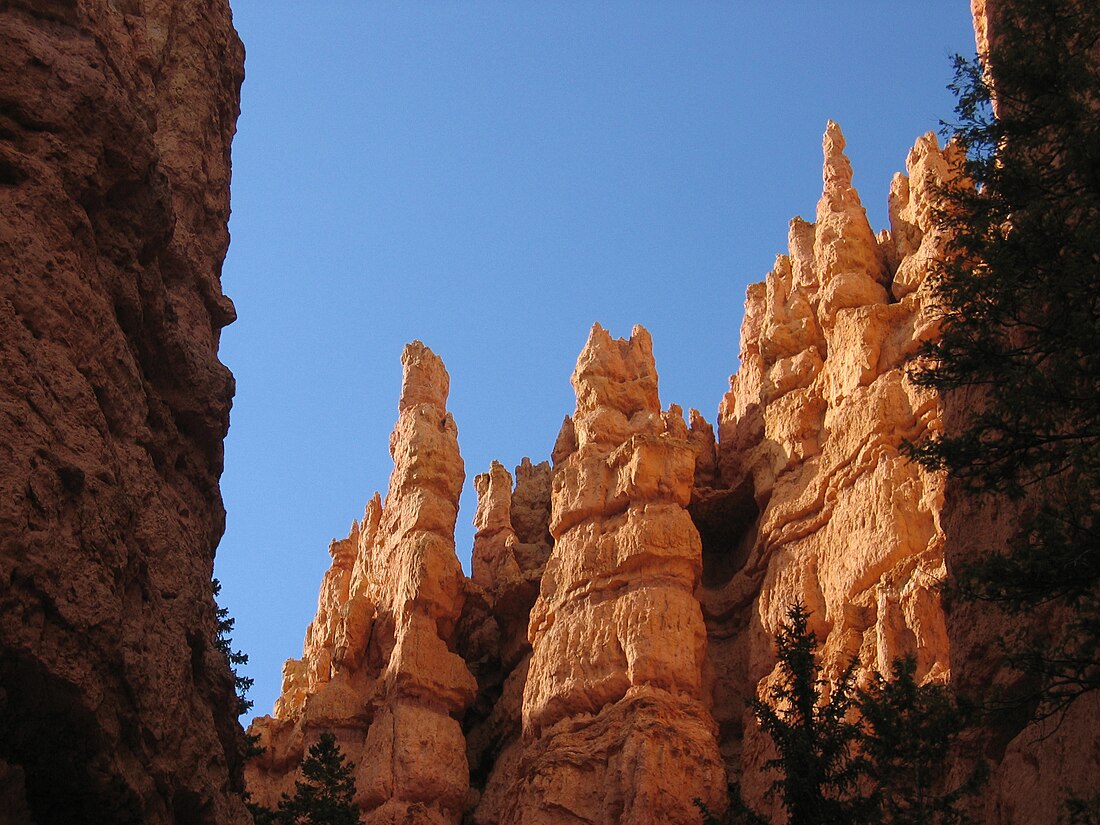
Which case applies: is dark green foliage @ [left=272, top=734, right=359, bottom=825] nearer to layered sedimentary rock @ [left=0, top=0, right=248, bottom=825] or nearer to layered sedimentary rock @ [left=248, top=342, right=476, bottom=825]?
layered sedimentary rock @ [left=248, top=342, right=476, bottom=825]

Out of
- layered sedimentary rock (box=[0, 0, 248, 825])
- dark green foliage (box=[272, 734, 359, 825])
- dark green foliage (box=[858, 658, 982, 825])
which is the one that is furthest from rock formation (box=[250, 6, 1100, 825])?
layered sedimentary rock (box=[0, 0, 248, 825])

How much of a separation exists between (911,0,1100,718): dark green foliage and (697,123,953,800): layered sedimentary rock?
1674cm

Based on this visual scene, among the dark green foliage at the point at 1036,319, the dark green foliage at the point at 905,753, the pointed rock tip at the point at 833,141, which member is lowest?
the dark green foliage at the point at 905,753

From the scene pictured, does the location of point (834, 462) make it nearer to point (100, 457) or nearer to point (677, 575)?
point (677, 575)

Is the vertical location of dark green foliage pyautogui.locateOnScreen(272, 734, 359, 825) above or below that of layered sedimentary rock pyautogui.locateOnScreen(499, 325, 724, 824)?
below

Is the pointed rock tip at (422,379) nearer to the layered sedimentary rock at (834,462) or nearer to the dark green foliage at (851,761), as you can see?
the layered sedimentary rock at (834,462)

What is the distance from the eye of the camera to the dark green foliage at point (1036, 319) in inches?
616

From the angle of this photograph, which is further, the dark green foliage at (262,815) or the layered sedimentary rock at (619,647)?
the layered sedimentary rock at (619,647)

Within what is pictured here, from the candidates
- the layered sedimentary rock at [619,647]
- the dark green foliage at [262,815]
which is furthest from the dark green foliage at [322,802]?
the layered sedimentary rock at [619,647]

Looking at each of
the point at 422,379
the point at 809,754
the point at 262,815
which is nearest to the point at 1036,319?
the point at 809,754

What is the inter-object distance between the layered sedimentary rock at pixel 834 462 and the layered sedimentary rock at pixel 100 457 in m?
19.0

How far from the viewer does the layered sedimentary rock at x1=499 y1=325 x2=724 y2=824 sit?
40.3 meters

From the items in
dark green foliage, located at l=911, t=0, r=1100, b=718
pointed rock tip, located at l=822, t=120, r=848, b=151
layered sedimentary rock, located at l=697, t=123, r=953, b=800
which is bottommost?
dark green foliage, located at l=911, t=0, r=1100, b=718

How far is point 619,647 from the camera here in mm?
43656
